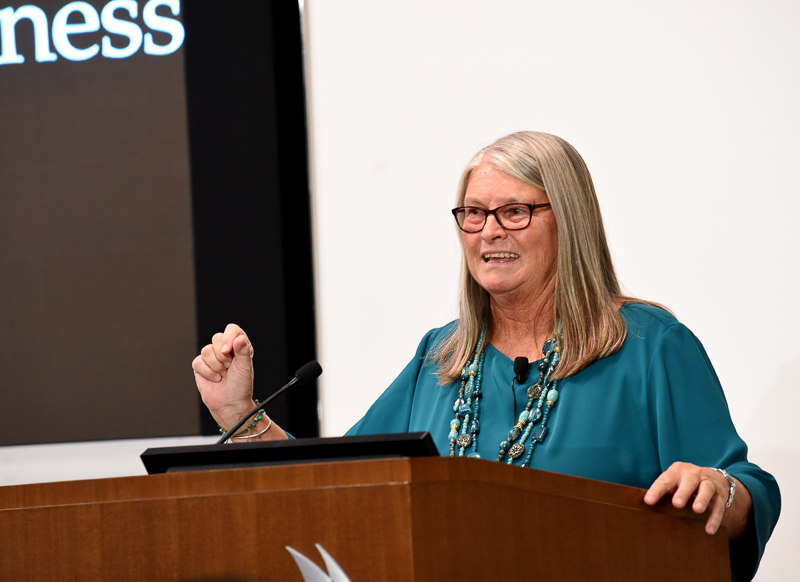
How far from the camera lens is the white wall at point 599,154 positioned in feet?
8.39

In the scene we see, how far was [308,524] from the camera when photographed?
98 cm

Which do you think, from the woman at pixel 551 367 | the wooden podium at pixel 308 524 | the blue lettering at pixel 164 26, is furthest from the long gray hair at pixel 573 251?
the blue lettering at pixel 164 26

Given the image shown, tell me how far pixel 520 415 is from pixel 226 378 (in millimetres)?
621

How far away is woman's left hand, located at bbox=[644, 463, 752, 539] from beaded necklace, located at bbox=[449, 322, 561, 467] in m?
0.43

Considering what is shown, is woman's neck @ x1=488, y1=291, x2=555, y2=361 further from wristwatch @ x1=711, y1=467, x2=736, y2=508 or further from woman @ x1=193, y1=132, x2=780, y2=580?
wristwatch @ x1=711, y1=467, x2=736, y2=508

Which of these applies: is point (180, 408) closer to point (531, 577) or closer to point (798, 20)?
point (531, 577)

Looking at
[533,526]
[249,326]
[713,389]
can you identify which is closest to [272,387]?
[249,326]

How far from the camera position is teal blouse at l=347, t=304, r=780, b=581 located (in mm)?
1627

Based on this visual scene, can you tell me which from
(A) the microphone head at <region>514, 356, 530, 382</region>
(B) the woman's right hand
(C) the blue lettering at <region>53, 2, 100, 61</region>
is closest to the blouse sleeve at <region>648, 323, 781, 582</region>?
(A) the microphone head at <region>514, 356, 530, 382</region>

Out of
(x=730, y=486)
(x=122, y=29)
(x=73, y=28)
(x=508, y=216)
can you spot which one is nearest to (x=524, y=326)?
(x=508, y=216)

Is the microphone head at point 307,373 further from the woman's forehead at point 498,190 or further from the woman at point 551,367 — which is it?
the woman's forehead at point 498,190

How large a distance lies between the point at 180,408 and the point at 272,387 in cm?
32

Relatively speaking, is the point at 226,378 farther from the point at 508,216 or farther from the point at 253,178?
the point at 253,178

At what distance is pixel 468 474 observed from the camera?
1007 millimetres
